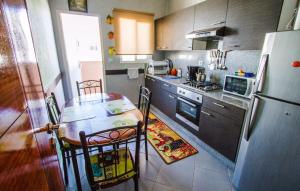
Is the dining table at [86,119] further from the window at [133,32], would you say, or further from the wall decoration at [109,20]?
the wall decoration at [109,20]

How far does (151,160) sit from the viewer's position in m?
2.09

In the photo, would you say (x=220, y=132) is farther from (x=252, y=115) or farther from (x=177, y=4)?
(x=177, y=4)

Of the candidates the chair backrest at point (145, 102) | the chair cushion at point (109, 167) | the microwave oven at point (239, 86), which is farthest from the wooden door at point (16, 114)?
the microwave oven at point (239, 86)

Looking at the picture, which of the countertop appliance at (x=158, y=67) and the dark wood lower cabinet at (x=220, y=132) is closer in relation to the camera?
the dark wood lower cabinet at (x=220, y=132)

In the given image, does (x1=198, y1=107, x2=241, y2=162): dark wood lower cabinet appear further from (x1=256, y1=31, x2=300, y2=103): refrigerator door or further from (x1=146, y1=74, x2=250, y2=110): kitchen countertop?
(x1=256, y1=31, x2=300, y2=103): refrigerator door

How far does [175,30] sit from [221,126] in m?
2.00

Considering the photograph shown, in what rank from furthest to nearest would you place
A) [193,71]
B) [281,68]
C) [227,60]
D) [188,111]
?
1. [193,71]
2. [188,111]
3. [227,60]
4. [281,68]

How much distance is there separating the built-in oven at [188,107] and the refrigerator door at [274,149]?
3.02 feet

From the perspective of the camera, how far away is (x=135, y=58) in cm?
370

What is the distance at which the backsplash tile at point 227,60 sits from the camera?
208cm

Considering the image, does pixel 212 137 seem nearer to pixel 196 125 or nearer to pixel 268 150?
pixel 196 125

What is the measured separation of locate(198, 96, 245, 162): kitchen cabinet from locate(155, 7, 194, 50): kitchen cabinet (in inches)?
47.3

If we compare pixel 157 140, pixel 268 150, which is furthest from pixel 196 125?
pixel 268 150

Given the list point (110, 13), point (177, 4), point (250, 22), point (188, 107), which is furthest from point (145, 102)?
point (177, 4)
